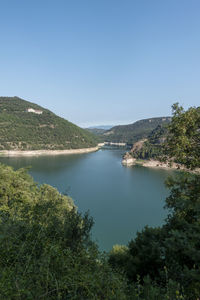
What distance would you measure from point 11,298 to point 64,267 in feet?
2.76

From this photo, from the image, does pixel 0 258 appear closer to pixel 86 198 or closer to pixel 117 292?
pixel 117 292

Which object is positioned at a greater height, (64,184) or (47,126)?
(47,126)

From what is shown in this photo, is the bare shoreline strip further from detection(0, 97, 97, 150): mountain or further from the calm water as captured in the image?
the calm water

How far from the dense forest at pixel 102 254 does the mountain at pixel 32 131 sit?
78.6 meters

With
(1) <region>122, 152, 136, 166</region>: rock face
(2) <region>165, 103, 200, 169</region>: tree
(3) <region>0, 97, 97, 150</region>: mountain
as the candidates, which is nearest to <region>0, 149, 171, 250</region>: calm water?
(2) <region>165, 103, 200, 169</region>: tree

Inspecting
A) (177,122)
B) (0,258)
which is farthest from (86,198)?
(0,258)

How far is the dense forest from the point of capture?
2.49m

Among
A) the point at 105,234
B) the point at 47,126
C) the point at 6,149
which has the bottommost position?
the point at 105,234

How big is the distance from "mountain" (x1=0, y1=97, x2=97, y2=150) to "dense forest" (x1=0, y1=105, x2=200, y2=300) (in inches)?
3094

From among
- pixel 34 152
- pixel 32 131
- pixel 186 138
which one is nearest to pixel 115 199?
pixel 186 138

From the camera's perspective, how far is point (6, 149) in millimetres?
77750

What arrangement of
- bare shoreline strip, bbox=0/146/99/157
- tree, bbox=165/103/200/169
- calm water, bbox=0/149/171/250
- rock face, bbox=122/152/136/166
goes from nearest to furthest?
tree, bbox=165/103/200/169 → calm water, bbox=0/149/171/250 → rock face, bbox=122/152/136/166 → bare shoreline strip, bbox=0/146/99/157

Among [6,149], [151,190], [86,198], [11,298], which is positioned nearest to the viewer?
[11,298]

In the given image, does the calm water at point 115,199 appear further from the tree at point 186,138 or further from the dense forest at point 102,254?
the tree at point 186,138
